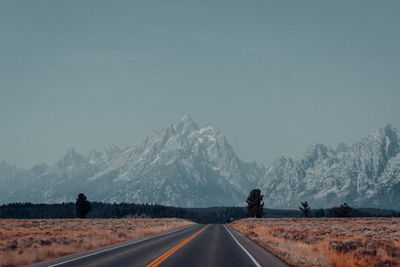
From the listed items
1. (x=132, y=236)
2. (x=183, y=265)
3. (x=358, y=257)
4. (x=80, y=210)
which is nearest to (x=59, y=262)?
(x=183, y=265)

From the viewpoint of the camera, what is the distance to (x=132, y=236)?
39.9 m

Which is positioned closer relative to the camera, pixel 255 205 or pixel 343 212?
pixel 255 205

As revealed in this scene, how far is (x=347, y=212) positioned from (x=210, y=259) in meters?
155

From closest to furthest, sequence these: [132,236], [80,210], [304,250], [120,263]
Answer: [120,263] → [304,250] → [132,236] → [80,210]

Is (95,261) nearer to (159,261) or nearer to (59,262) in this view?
(59,262)

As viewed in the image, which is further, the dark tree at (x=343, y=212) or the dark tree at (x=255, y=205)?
the dark tree at (x=343, y=212)

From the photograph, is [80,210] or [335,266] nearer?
[335,266]

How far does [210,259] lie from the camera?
19.6 meters

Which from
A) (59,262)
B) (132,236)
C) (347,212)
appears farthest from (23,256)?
(347,212)

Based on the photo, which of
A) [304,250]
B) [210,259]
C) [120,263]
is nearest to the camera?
[120,263]

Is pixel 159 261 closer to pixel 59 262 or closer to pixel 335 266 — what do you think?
pixel 59 262

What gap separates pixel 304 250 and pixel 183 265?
7.98 m

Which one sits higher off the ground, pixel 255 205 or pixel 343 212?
pixel 255 205

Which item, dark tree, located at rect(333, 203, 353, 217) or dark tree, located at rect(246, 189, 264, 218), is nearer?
dark tree, located at rect(246, 189, 264, 218)
